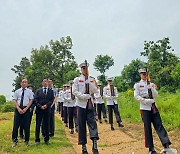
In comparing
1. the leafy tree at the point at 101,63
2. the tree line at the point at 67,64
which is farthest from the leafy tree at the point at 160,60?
the leafy tree at the point at 101,63

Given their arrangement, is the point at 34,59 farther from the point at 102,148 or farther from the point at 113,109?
the point at 102,148

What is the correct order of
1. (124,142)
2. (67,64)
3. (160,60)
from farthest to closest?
(67,64), (160,60), (124,142)

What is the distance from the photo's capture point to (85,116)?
23.4 ft

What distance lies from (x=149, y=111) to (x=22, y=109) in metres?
3.72

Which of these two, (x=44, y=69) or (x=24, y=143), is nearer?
(x=24, y=143)

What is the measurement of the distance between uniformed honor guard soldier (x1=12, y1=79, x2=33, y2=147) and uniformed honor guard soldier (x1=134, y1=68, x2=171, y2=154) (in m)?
3.38

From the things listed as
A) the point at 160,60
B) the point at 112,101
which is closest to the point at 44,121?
the point at 112,101

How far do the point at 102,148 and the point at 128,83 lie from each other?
3149cm

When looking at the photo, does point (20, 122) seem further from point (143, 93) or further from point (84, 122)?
point (143, 93)

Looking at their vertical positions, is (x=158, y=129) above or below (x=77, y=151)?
above

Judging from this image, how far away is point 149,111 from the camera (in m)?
6.93

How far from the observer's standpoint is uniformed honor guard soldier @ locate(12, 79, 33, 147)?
27.9ft

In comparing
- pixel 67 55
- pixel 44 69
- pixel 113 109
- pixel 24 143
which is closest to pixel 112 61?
pixel 67 55

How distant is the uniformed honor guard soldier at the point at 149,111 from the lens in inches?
265
